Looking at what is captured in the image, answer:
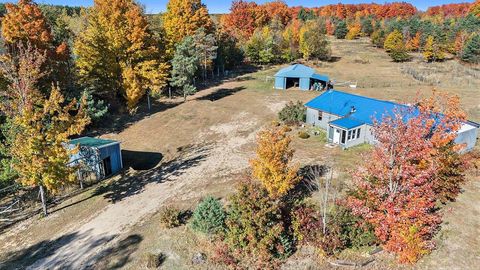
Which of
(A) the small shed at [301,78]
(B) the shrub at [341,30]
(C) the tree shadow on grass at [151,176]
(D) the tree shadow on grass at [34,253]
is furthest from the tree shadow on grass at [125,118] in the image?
(B) the shrub at [341,30]

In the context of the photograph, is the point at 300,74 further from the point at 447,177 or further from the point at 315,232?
the point at 315,232

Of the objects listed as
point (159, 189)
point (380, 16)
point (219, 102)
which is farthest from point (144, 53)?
point (380, 16)

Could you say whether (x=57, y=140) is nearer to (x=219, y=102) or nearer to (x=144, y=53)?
→ (x=144, y=53)

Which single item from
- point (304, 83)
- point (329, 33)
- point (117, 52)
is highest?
point (329, 33)

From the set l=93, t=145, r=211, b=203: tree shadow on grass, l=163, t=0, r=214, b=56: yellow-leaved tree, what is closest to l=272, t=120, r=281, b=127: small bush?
l=93, t=145, r=211, b=203: tree shadow on grass

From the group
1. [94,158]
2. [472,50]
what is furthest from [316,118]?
[472,50]

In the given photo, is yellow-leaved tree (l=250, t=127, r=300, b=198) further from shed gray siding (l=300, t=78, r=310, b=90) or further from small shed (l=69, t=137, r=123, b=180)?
shed gray siding (l=300, t=78, r=310, b=90)

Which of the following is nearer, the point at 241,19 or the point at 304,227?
the point at 304,227
